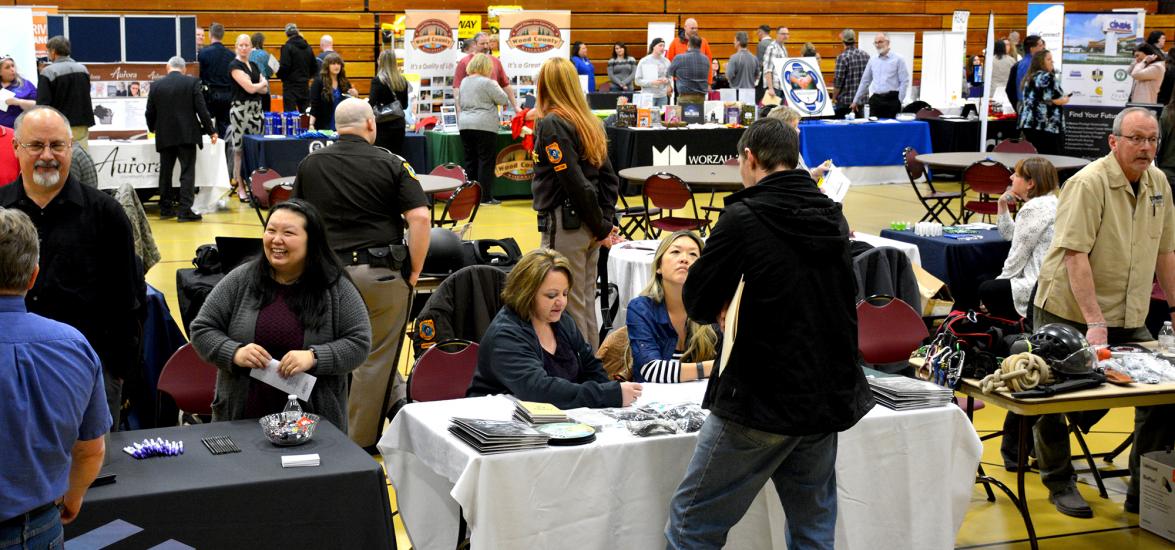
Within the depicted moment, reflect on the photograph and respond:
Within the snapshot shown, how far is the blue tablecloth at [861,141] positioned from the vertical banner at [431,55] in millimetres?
3929

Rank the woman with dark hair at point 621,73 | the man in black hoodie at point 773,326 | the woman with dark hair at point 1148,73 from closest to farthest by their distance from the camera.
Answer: the man in black hoodie at point 773,326
the woman with dark hair at point 1148,73
the woman with dark hair at point 621,73

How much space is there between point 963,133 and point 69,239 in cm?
1220

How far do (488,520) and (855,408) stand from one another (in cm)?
97

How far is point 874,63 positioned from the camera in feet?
49.7

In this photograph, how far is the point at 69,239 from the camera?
3.59 meters

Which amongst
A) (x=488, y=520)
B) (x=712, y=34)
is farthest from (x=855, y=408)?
(x=712, y=34)

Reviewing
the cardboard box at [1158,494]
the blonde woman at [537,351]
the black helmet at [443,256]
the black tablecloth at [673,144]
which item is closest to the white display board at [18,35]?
the black tablecloth at [673,144]

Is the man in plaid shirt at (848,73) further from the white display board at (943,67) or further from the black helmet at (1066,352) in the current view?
the black helmet at (1066,352)

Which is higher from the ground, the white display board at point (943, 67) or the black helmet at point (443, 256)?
the white display board at point (943, 67)

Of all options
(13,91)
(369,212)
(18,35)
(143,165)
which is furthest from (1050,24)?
(369,212)

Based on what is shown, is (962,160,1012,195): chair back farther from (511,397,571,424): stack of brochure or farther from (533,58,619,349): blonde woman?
(511,397,571,424): stack of brochure

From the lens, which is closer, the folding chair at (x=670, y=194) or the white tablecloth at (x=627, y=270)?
the white tablecloth at (x=627, y=270)

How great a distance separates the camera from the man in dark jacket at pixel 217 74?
1215 cm

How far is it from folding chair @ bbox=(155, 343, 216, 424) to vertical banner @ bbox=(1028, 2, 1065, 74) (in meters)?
14.4
